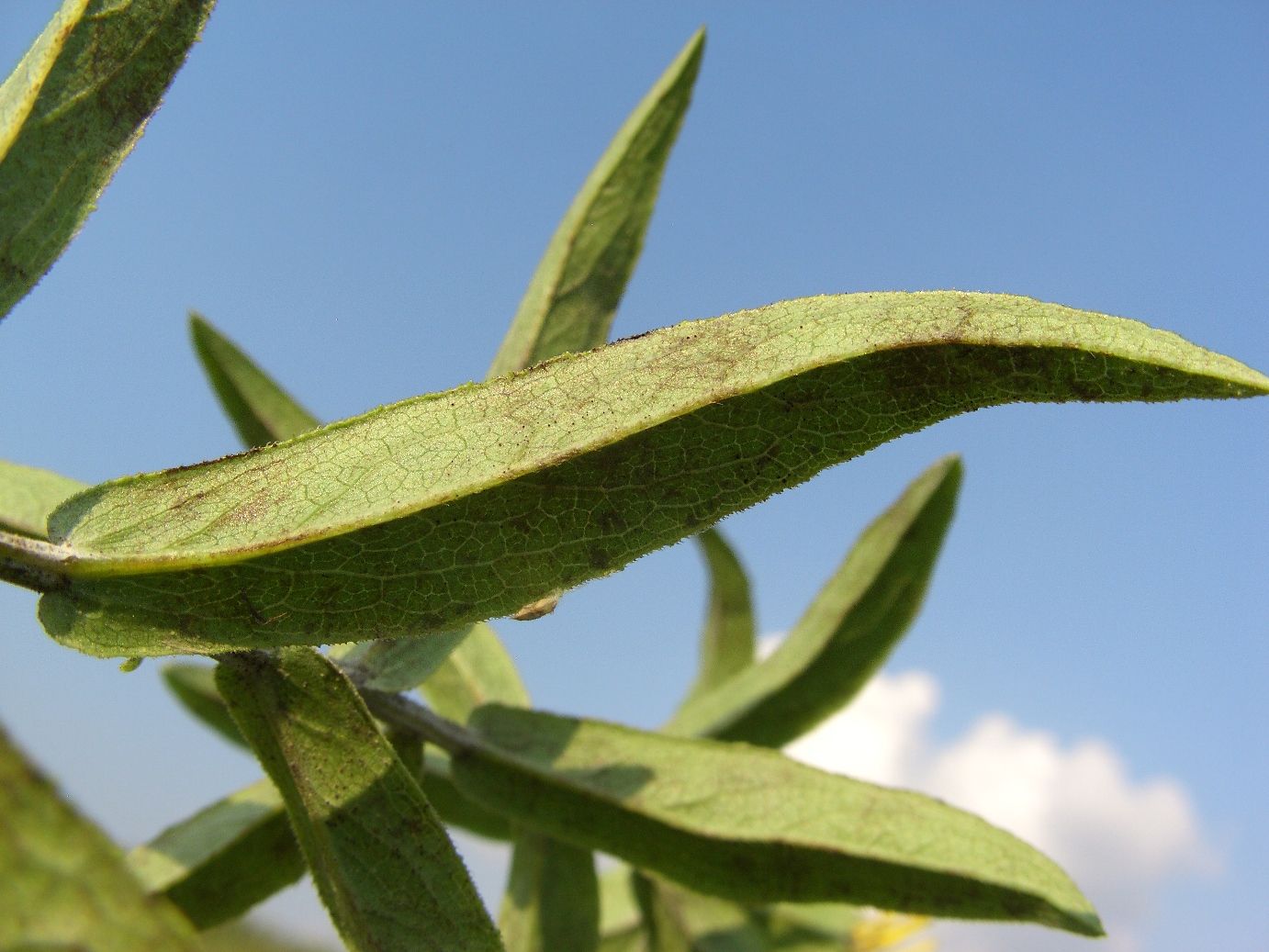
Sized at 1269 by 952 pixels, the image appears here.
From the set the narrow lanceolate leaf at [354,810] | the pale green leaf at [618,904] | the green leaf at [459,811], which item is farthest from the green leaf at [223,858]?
the pale green leaf at [618,904]

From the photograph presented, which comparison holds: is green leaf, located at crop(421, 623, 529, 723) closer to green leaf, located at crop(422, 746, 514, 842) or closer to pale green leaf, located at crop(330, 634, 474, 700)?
green leaf, located at crop(422, 746, 514, 842)

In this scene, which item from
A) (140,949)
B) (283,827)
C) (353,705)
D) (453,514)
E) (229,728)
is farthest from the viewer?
(229,728)

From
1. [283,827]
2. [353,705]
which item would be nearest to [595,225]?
[353,705]

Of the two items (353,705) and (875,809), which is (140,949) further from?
(875,809)

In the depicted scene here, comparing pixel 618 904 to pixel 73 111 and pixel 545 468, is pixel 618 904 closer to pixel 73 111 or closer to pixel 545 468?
pixel 545 468

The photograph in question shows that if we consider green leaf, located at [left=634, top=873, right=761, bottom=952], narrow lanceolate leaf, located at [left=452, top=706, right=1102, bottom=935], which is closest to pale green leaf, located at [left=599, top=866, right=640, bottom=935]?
green leaf, located at [left=634, top=873, right=761, bottom=952]

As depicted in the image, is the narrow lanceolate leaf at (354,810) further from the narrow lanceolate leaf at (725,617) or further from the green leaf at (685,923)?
the narrow lanceolate leaf at (725,617)
